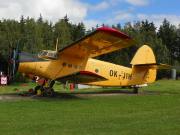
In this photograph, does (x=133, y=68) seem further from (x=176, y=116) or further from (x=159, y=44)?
(x=159, y=44)

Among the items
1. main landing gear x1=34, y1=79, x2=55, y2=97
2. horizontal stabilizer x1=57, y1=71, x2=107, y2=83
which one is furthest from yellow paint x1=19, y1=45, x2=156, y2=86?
main landing gear x1=34, y1=79, x2=55, y2=97

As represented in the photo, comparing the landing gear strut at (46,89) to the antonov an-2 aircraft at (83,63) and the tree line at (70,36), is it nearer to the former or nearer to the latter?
the antonov an-2 aircraft at (83,63)

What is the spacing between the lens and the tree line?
6594cm

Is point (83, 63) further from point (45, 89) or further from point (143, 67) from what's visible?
point (143, 67)

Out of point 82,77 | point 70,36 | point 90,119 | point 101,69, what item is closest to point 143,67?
point 101,69

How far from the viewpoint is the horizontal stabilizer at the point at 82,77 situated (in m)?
23.2

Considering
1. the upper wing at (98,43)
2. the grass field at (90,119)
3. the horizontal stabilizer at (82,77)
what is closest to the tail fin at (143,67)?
the horizontal stabilizer at (82,77)

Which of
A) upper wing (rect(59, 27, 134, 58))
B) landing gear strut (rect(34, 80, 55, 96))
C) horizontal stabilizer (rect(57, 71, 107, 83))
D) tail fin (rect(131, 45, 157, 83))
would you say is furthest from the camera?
tail fin (rect(131, 45, 157, 83))

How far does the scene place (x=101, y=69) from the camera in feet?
85.5

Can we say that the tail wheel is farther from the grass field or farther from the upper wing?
the grass field

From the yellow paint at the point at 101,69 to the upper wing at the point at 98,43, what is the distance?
0.51 m

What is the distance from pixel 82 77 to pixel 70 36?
60863 millimetres

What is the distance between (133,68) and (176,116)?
1418 centimetres

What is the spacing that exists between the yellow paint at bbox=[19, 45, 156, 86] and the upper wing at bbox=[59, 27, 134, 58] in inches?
20.1
